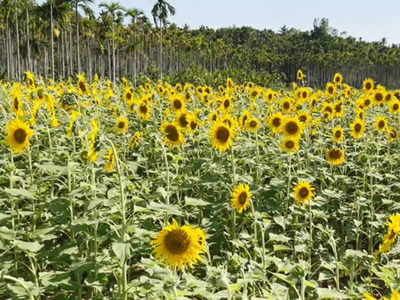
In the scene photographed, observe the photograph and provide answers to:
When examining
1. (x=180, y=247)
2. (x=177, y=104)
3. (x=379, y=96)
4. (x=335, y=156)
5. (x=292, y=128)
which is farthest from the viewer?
(x=379, y=96)

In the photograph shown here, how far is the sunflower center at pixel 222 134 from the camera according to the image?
3.73 metres

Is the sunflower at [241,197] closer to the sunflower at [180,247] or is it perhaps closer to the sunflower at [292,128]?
the sunflower at [180,247]

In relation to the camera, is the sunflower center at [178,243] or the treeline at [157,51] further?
the treeline at [157,51]

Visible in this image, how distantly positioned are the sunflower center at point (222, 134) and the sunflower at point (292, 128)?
0.79 metres

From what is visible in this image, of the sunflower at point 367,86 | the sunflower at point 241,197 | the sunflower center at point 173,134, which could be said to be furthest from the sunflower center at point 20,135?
the sunflower at point 367,86

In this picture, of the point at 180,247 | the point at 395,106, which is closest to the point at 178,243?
the point at 180,247

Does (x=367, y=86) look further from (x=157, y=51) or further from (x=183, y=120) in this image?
(x=157, y=51)

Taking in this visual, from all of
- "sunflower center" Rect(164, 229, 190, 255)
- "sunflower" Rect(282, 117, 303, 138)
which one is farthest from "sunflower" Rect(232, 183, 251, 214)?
"sunflower" Rect(282, 117, 303, 138)

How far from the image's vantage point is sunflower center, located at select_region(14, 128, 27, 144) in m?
3.01

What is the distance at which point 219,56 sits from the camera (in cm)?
7838

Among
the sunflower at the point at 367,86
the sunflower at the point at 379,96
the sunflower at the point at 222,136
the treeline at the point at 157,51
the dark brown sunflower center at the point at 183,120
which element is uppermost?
the treeline at the point at 157,51

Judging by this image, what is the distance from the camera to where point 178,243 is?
1.94 metres

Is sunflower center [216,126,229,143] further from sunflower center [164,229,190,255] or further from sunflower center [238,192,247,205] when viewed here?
sunflower center [164,229,190,255]

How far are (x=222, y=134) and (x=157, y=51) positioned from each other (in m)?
69.1
